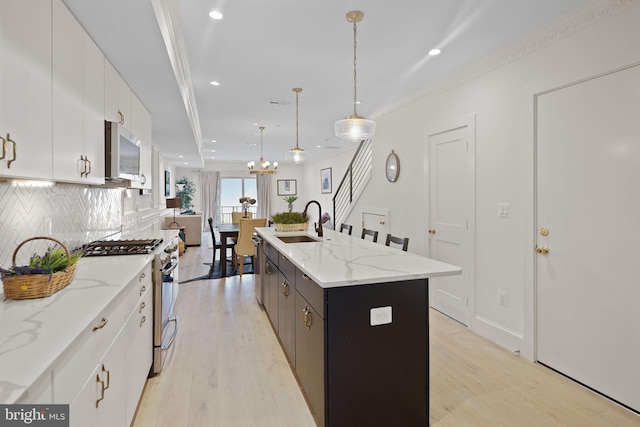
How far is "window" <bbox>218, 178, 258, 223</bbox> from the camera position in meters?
12.0

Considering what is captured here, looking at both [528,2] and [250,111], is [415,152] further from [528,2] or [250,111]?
[250,111]

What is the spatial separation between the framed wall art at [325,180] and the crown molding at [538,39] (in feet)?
21.4

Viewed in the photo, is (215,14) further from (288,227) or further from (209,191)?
(209,191)

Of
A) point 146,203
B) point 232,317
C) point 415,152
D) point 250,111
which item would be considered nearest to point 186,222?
point 146,203

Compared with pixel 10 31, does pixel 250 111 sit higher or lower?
higher

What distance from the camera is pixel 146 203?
5.53 m

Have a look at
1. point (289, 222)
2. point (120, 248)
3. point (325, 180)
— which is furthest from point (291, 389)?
point (325, 180)

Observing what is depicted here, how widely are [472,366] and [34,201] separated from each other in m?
3.15

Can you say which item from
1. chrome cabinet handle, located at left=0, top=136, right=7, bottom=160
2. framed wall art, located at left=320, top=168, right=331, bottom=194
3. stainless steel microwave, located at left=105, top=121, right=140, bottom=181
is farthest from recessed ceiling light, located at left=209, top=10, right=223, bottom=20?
framed wall art, located at left=320, top=168, right=331, bottom=194

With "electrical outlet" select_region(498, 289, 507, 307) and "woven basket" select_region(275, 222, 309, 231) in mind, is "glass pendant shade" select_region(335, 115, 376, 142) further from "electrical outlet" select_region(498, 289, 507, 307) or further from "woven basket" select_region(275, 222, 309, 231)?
"electrical outlet" select_region(498, 289, 507, 307)

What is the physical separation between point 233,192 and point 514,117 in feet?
34.1

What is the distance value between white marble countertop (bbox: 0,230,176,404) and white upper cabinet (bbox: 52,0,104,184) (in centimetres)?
56

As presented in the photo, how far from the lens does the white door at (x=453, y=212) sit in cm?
337

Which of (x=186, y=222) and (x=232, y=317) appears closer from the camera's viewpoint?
(x=232, y=317)
